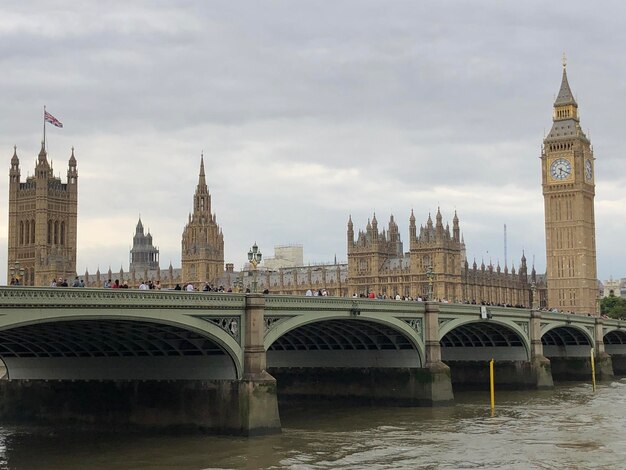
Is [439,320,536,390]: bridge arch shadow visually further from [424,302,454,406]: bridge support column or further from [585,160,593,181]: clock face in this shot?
[585,160,593,181]: clock face

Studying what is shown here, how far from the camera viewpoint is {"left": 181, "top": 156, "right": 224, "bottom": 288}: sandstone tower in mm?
170875

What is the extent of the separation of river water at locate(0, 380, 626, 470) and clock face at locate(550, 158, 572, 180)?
98896 millimetres

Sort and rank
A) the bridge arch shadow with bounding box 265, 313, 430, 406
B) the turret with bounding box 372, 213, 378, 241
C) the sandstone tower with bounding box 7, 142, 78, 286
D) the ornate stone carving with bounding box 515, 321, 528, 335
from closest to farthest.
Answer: the bridge arch shadow with bounding box 265, 313, 430, 406 < the ornate stone carving with bounding box 515, 321, 528, 335 < the turret with bounding box 372, 213, 378, 241 < the sandstone tower with bounding box 7, 142, 78, 286

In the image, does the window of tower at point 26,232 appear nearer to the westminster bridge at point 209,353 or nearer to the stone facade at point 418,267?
the stone facade at point 418,267

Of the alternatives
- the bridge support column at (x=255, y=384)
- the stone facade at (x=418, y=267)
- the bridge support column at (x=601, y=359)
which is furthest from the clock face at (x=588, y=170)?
the bridge support column at (x=255, y=384)

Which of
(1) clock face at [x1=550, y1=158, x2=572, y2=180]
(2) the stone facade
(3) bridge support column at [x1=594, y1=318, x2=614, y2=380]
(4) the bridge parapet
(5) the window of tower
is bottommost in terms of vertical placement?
(3) bridge support column at [x1=594, y1=318, x2=614, y2=380]

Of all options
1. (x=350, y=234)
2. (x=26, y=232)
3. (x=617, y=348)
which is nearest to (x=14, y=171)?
(x=26, y=232)

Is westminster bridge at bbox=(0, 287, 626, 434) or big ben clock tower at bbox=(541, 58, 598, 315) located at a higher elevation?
big ben clock tower at bbox=(541, 58, 598, 315)

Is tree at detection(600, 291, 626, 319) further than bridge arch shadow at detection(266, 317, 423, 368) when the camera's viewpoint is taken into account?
Yes

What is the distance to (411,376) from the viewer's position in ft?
187

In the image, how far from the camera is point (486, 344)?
73375 mm

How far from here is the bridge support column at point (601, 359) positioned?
85188mm

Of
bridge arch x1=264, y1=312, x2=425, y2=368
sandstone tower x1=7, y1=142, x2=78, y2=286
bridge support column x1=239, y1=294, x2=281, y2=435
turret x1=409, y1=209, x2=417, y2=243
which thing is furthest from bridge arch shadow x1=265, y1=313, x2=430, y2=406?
sandstone tower x1=7, y1=142, x2=78, y2=286

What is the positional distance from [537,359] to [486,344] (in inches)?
167
